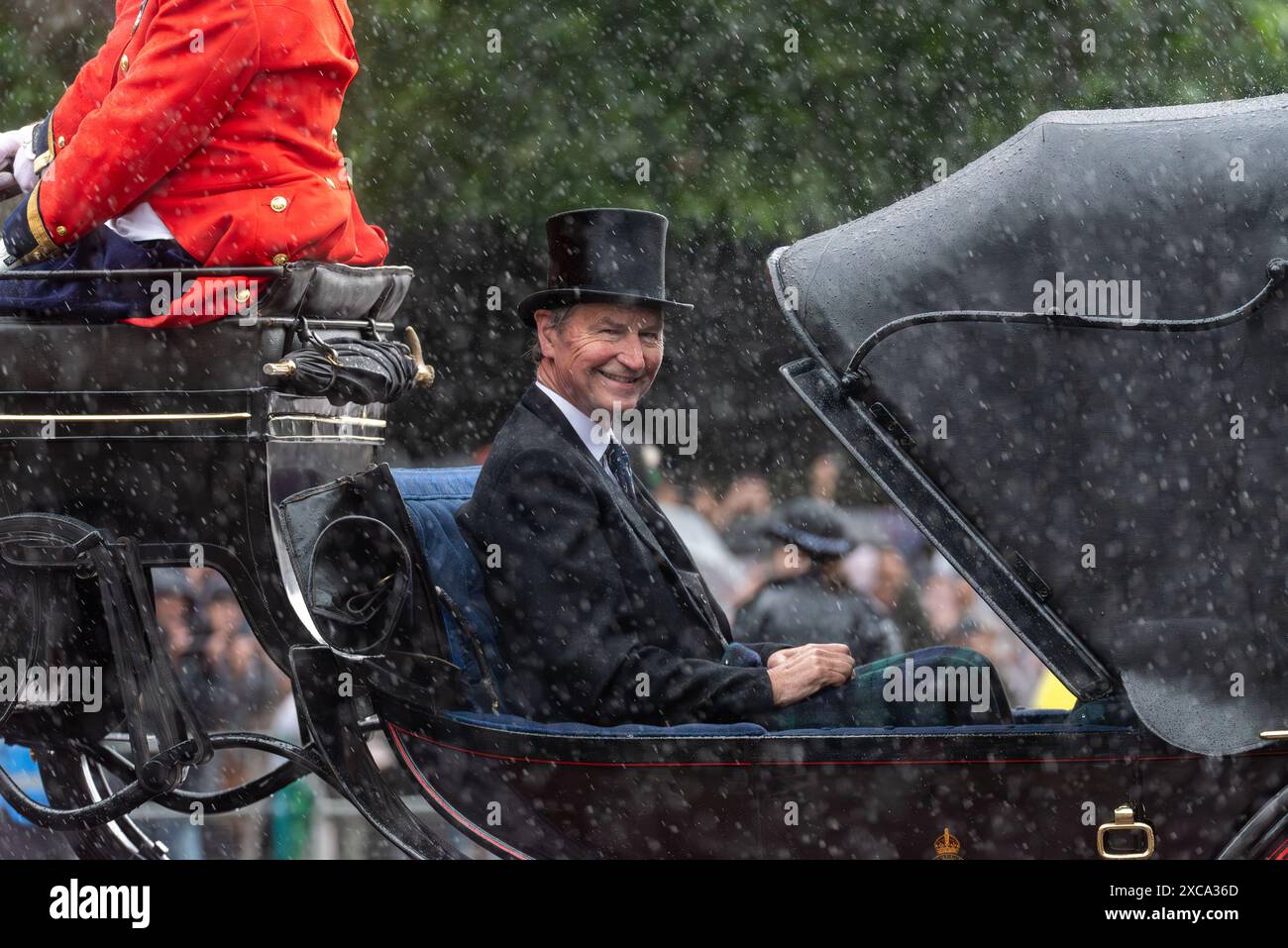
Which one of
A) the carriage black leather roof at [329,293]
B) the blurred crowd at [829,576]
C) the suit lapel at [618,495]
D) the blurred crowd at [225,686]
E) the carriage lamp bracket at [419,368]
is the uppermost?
the carriage black leather roof at [329,293]

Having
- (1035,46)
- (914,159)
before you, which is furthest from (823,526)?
(1035,46)

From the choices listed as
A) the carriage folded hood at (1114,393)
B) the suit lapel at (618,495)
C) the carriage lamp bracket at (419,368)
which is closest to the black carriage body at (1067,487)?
the carriage folded hood at (1114,393)

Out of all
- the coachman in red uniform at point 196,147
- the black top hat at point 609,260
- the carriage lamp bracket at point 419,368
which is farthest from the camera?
the carriage lamp bracket at point 419,368

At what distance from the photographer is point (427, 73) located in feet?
21.4

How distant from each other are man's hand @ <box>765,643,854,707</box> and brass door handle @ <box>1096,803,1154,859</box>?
0.54 metres

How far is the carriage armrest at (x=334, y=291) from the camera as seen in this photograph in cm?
350

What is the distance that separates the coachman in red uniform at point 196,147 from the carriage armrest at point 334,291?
3.5 inches

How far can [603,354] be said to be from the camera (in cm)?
356

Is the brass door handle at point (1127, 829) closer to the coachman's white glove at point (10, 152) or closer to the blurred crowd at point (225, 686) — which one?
the coachman's white glove at point (10, 152)

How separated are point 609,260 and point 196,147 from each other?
0.85 metres

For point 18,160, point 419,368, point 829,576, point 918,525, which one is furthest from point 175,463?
point 829,576

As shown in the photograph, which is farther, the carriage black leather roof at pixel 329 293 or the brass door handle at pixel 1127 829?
the carriage black leather roof at pixel 329 293

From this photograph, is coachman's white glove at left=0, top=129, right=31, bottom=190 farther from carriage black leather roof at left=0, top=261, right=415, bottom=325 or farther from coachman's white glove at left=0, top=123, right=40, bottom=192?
carriage black leather roof at left=0, top=261, right=415, bottom=325

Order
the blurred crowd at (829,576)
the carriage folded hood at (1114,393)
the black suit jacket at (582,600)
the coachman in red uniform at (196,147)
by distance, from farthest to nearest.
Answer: the blurred crowd at (829,576) < the coachman in red uniform at (196,147) < the black suit jacket at (582,600) < the carriage folded hood at (1114,393)
